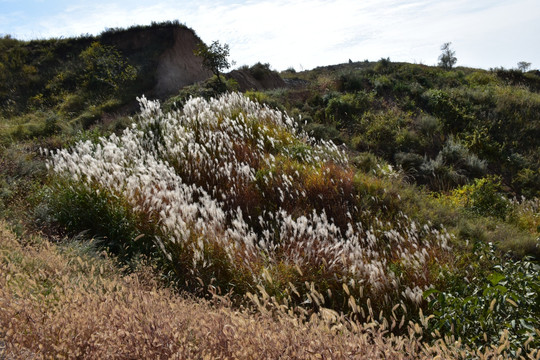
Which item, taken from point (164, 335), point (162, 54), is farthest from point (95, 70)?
point (164, 335)

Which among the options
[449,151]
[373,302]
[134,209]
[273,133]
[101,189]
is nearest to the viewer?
[373,302]

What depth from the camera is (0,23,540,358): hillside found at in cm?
330

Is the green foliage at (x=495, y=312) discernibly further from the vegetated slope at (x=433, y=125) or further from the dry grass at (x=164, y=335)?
the vegetated slope at (x=433, y=125)

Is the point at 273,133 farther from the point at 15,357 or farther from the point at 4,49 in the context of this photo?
the point at 4,49

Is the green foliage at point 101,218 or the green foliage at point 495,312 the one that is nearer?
the green foliage at point 495,312

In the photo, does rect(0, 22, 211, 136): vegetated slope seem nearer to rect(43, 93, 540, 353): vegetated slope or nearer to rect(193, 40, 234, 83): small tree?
rect(193, 40, 234, 83): small tree

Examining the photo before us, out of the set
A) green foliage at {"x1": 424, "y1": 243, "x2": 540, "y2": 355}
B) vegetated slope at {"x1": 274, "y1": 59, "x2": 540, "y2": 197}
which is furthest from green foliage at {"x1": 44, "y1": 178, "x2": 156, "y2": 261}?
vegetated slope at {"x1": 274, "y1": 59, "x2": 540, "y2": 197}

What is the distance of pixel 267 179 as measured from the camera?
6293 millimetres

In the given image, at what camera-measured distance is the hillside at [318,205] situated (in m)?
3.30

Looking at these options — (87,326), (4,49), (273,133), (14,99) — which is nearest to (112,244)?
(87,326)

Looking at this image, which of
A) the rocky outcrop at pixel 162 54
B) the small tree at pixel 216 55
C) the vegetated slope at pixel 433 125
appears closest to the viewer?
the vegetated slope at pixel 433 125

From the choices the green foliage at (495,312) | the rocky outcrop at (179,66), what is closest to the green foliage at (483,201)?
the green foliage at (495,312)

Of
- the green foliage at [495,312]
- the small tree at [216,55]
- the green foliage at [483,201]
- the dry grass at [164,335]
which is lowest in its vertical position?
the green foliage at [483,201]

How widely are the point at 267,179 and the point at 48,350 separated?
4133 mm
